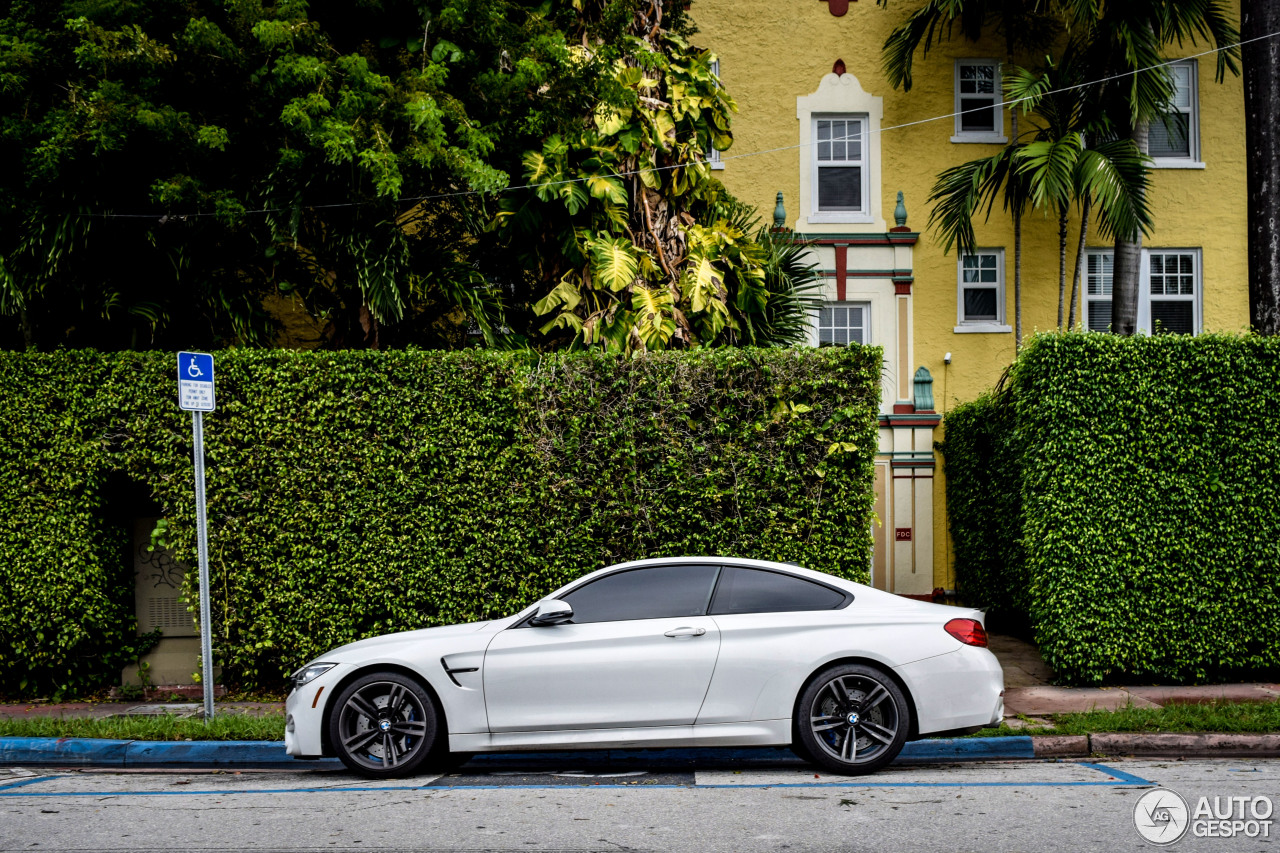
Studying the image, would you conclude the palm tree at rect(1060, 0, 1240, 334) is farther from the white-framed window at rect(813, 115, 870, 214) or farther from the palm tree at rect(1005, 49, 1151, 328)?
the white-framed window at rect(813, 115, 870, 214)

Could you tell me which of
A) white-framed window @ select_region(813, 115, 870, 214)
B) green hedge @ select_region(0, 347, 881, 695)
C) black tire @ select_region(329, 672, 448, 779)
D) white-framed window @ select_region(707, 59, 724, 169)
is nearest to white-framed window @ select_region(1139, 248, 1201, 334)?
white-framed window @ select_region(813, 115, 870, 214)

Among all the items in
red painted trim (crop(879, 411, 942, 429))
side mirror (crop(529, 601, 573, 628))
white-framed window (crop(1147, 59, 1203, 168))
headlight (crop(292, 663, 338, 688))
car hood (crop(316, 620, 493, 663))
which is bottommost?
headlight (crop(292, 663, 338, 688))

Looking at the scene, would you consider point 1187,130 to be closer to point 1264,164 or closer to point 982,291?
point 982,291

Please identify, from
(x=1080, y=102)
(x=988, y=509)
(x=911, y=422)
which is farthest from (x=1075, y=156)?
(x=988, y=509)

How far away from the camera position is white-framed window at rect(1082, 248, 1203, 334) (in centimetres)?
1664

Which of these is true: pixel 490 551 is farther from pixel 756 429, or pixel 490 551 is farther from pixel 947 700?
pixel 947 700

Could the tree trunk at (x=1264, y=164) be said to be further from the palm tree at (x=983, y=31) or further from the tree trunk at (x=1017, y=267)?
the tree trunk at (x=1017, y=267)

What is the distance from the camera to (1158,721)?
7547 mm

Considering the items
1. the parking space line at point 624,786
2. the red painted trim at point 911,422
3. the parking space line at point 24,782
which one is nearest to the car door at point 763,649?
the parking space line at point 624,786

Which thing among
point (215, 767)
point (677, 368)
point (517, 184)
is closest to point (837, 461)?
point (677, 368)

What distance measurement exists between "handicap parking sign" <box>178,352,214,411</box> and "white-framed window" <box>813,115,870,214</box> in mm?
11215

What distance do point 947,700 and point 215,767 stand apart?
5.46 meters

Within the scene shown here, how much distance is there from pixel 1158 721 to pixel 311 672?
6.33 metres

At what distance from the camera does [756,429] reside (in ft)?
30.4
